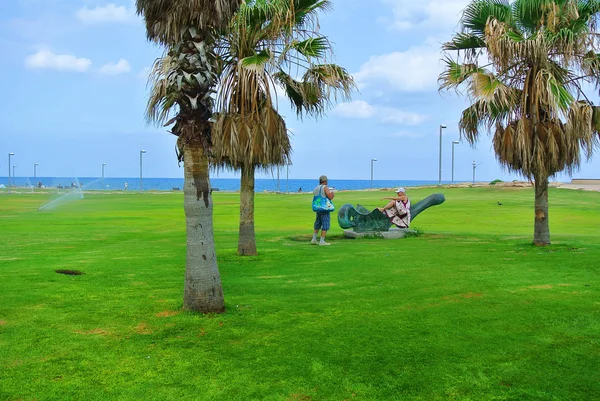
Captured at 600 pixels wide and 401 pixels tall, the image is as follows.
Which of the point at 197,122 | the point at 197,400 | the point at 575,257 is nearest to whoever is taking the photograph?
the point at 197,400

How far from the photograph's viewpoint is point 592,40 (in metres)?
13.7

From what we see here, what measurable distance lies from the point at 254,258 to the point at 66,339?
6917 millimetres

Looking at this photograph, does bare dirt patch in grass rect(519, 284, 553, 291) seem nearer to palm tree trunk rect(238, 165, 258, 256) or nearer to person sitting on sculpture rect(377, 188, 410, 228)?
palm tree trunk rect(238, 165, 258, 256)

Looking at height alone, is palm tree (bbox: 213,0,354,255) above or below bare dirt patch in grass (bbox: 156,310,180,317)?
above

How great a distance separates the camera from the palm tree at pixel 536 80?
44.8 ft

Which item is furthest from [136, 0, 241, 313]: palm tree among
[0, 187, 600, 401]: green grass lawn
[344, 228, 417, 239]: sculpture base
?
[344, 228, 417, 239]: sculpture base

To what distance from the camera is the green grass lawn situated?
5.65m

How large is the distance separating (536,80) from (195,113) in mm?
9101

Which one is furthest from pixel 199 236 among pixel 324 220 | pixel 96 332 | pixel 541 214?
pixel 541 214

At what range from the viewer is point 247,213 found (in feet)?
44.9

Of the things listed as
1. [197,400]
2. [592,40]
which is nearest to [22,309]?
[197,400]

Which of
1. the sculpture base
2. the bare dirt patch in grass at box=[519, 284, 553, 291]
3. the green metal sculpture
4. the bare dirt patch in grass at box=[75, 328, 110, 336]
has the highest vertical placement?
the green metal sculpture

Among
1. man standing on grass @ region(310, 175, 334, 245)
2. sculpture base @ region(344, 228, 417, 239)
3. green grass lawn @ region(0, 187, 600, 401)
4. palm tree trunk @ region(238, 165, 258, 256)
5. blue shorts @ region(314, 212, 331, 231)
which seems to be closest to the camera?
green grass lawn @ region(0, 187, 600, 401)

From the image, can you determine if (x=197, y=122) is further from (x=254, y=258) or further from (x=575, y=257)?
(x=575, y=257)
